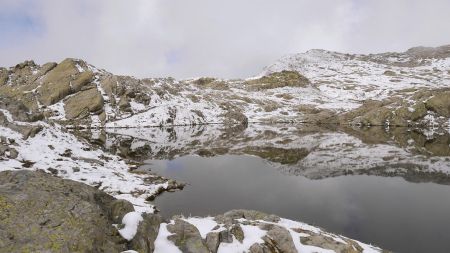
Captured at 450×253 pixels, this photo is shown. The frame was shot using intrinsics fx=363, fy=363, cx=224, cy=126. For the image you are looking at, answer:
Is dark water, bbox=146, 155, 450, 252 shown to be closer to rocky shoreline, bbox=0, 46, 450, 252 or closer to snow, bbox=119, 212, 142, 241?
rocky shoreline, bbox=0, 46, 450, 252

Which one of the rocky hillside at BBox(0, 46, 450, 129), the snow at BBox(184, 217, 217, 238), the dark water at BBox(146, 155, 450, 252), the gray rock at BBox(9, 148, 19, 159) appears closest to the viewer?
the snow at BBox(184, 217, 217, 238)

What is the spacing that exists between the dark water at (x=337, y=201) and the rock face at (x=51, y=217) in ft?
53.3

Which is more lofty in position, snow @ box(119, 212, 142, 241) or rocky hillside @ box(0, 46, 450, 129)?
rocky hillside @ box(0, 46, 450, 129)

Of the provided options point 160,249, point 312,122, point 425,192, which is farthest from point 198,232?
point 312,122

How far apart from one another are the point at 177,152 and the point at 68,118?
53134mm

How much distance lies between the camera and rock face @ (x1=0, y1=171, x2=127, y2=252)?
938cm

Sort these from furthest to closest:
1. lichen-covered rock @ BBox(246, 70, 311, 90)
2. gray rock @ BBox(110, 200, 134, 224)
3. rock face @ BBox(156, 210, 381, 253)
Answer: lichen-covered rock @ BBox(246, 70, 311, 90) < rock face @ BBox(156, 210, 381, 253) < gray rock @ BBox(110, 200, 134, 224)

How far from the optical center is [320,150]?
197 feet

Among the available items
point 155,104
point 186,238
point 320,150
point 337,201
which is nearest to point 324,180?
point 337,201

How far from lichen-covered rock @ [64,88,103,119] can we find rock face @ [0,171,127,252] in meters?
93.0

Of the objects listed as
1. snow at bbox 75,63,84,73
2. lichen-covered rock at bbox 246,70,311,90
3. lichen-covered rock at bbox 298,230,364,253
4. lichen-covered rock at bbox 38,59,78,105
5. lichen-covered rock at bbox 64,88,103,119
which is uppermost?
lichen-covered rock at bbox 246,70,311,90

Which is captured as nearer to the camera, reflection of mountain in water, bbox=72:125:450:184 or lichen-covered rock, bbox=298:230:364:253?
lichen-covered rock, bbox=298:230:364:253

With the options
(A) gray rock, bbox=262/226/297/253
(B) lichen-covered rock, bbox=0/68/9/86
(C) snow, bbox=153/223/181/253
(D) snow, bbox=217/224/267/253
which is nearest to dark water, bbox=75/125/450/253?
(D) snow, bbox=217/224/267/253

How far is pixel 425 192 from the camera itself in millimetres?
35438
